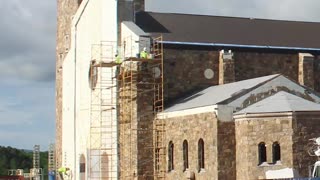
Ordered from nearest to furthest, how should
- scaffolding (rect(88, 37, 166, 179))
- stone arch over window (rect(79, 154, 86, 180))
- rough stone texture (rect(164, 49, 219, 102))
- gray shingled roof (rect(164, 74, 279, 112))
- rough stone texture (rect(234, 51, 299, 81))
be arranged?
gray shingled roof (rect(164, 74, 279, 112)) → scaffolding (rect(88, 37, 166, 179)) → rough stone texture (rect(164, 49, 219, 102)) → rough stone texture (rect(234, 51, 299, 81)) → stone arch over window (rect(79, 154, 86, 180))

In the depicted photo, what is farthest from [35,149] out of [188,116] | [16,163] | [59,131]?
[16,163]

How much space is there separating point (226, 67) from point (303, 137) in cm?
962

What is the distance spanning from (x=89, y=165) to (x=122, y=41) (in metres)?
7.02

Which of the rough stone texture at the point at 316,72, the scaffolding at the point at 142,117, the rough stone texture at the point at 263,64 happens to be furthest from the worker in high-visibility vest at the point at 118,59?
the rough stone texture at the point at 316,72

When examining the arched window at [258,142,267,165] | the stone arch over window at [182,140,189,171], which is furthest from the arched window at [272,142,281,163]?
the stone arch over window at [182,140,189,171]

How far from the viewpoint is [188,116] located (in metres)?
31.9

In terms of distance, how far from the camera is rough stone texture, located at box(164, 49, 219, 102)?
120 ft

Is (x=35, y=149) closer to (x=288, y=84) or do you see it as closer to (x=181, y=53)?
(x=181, y=53)

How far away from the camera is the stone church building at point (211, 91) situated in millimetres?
28375

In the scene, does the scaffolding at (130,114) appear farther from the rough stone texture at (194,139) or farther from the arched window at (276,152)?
the arched window at (276,152)

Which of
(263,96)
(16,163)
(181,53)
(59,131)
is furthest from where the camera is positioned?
(16,163)

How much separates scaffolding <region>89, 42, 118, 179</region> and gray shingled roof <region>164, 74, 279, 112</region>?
3693mm

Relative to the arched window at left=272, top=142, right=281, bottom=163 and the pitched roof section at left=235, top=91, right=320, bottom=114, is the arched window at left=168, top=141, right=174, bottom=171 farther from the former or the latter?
the arched window at left=272, top=142, right=281, bottom=163

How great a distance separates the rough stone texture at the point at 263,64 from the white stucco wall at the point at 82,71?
6.49 metres
